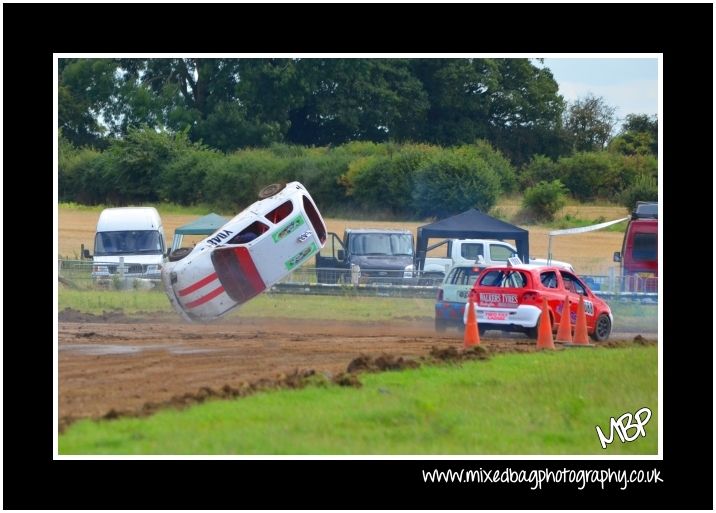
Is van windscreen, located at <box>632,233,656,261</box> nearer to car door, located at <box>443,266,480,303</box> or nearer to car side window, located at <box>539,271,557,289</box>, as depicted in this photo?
car door, located at <box>443,266,480,303</box>

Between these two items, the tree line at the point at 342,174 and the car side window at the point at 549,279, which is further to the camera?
the tree line at the point at 342,174

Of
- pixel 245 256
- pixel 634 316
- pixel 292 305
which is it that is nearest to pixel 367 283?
pixel 292 305

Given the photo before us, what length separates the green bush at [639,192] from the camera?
5041 cm

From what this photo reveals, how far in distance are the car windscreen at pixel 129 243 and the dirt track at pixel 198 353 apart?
985 centimetres

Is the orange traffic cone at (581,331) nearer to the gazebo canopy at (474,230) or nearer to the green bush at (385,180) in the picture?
the gazebo canopy at (474,230)

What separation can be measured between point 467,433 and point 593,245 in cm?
3689

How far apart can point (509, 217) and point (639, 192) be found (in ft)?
19.0

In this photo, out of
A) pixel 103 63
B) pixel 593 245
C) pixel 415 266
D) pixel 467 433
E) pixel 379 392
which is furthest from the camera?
pixel 103 63

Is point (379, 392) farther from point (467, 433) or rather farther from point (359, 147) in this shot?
point (359, 147)

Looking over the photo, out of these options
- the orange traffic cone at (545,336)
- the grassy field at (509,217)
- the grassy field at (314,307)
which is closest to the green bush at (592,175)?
the grassy field at (509,217)

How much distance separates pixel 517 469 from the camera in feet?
36.1

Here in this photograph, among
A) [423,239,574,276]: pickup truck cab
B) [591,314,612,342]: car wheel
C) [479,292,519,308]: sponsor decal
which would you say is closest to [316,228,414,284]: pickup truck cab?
[423,239,574,276]: pickup truck cab

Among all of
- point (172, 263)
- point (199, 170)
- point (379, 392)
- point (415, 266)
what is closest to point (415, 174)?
point (199, 170)

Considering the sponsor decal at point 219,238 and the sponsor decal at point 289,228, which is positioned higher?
the sponsor decal at point 289,228
